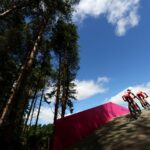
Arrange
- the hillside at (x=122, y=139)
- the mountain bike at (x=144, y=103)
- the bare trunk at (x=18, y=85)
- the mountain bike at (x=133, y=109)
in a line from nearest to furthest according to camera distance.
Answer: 1. the hillside at (x=122, y=139)
2. the bare trunk at (x=18, y=85)
3. the mountain bike at (x=133, y=109)
4. the mountain bike at (x=144, y=103)

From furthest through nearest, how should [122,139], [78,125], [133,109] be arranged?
[133,109], [78,125], [122,139]

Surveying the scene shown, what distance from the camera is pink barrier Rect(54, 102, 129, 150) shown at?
1266 cm

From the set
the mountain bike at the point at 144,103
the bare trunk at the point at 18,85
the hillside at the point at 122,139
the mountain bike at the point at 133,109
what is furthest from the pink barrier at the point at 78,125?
the bare trunk at the point at 18,85

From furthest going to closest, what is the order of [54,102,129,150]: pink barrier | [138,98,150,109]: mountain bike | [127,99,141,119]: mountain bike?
1. [138,98,150,109]: mountain bike
2. [127,99,141,119]: mountain bike
3. [54,102,129,150]: pink barrier

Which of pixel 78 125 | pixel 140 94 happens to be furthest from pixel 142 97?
pixel 78 125

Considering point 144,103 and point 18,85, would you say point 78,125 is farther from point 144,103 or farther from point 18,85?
point 144,103

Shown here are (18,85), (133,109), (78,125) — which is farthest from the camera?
(133,109)

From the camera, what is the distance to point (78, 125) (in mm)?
13836

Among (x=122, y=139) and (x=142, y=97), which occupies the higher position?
(x=142, y=97)

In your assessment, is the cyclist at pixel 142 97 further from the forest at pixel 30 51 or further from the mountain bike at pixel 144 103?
the forest at pixel 30 51

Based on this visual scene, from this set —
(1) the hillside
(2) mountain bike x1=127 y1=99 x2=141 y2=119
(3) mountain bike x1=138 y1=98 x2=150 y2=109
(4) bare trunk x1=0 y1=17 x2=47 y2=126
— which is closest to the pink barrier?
(1) the hillside

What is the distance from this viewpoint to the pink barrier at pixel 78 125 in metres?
12.7

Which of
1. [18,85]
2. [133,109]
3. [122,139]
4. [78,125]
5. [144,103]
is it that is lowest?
[122,139]

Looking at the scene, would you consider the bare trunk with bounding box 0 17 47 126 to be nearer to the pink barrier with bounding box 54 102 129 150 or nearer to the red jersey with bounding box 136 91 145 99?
the pink barrier with bounding box 54 102 129 150
